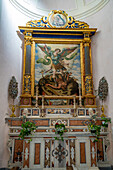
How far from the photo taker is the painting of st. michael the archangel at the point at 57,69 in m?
7.16

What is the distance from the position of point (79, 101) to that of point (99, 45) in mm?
2385

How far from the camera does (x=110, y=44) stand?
6.84 m

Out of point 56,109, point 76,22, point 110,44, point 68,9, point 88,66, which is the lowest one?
point 56,109

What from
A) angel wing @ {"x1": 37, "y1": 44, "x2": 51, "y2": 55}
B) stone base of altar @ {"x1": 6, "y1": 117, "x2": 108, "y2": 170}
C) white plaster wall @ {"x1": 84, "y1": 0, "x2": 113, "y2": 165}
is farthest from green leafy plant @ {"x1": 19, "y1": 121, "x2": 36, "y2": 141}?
angel wing @ {"x1": 37, "y1": 44, "x2": 51, "y2": 55}

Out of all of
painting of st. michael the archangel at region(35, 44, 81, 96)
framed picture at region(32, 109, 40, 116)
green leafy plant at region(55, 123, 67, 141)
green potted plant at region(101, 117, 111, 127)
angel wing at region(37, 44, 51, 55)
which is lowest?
green leafy plant at region(55, 123, 67, 141)

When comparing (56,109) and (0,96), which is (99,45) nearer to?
(56,109)

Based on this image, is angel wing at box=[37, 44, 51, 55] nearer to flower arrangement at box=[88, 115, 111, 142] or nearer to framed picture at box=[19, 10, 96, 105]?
framed picture at box=[19, 10, 96, 105]

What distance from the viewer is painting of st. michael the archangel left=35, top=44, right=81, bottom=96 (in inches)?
282

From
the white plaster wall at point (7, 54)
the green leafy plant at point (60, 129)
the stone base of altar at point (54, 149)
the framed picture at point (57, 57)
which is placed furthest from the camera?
the framed picture at point (57, 57)

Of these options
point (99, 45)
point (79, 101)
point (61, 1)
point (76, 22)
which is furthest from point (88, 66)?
point (61, 1)

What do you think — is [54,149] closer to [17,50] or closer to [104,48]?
[17,50]

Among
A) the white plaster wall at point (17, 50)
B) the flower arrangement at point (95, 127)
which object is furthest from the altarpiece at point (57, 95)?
the white plaster wall at point (17, 50)

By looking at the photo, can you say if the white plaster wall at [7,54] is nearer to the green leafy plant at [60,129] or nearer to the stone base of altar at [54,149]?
the stone base of altar at [54,149]

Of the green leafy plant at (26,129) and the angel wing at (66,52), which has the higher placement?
the angel wing at (66,52)
